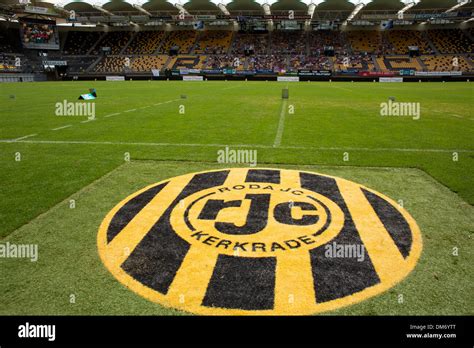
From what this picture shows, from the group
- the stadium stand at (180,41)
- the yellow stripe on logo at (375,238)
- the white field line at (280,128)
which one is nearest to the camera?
the yellow stripe on logo at (375,238)

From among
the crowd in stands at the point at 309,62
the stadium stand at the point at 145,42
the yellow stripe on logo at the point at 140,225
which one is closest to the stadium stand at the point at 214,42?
the stadium stand at the point at 145,42

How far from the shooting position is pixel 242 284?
10.8ft

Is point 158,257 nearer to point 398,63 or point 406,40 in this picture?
point 398,63

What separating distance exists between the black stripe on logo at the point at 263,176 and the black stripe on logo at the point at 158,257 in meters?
1.99

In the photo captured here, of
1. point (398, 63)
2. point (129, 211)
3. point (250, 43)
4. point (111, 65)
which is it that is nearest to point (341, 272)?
point (129, 211)

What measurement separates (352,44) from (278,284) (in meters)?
66.8

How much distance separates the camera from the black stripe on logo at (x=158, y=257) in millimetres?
3380

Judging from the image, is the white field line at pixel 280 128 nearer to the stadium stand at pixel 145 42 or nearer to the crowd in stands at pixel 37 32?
the crowd in stands at pixel 37 32

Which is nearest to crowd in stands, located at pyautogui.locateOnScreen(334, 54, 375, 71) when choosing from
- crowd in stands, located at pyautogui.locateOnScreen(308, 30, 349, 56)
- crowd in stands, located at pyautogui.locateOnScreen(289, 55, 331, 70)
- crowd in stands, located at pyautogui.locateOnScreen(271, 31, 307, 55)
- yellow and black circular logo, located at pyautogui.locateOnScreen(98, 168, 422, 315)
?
crowd in stands, located at pyautogui.locateOnScreen(289, 55, 331, 70)

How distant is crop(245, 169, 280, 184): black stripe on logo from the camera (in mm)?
6215

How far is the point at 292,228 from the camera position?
14.4 ft
